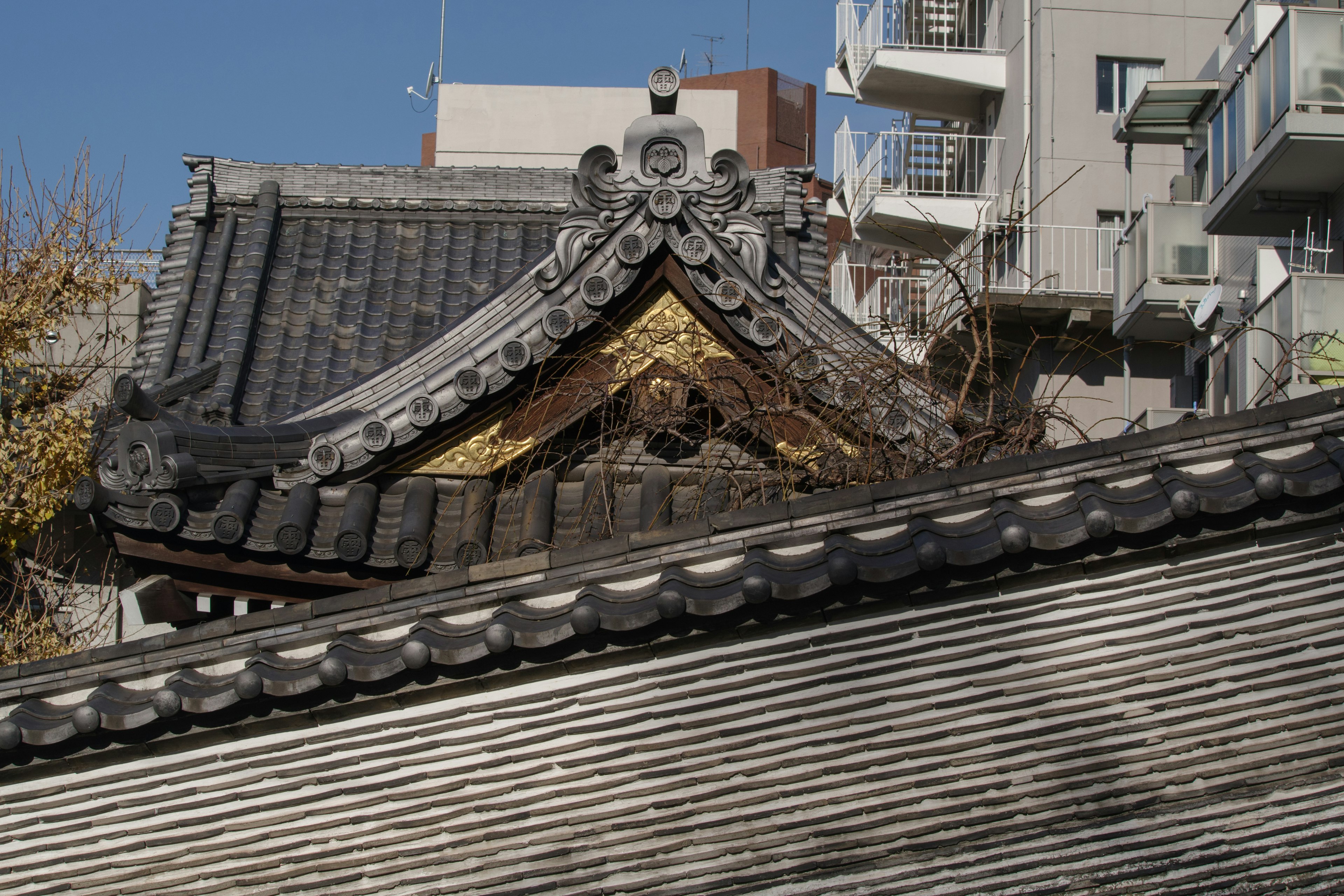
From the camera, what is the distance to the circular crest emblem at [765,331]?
690 centimetres

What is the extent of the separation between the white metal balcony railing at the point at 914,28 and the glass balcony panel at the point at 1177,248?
906 centimetres

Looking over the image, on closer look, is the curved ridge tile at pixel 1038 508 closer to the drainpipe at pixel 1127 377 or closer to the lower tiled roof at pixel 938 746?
the lower tiled roof at pixel 938 746

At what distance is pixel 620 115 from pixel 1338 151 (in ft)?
48.6

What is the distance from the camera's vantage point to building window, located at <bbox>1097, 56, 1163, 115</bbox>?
23719mm

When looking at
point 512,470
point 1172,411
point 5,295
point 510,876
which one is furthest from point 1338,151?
point 5,295

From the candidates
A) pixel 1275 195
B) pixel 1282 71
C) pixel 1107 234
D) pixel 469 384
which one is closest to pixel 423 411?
pixel 469 384

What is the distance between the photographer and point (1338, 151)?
41.6ft

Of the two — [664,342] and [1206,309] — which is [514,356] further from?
[1206,309]

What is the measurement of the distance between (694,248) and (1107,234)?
1787 centimetres

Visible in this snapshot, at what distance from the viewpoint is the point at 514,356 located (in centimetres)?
688

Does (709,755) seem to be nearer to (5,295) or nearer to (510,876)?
(510,876)

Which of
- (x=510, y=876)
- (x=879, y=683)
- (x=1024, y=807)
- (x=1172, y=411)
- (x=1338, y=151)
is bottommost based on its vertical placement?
(x=510, y=876)

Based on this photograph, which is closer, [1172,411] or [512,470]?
[512,470]

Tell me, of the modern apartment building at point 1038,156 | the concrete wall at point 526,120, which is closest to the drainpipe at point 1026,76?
the modern apartment building at point 1038,156
